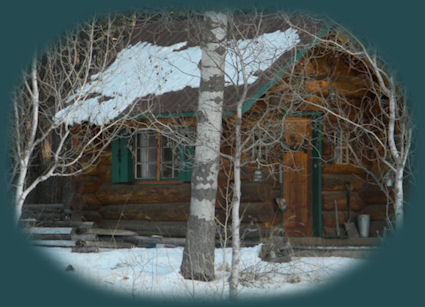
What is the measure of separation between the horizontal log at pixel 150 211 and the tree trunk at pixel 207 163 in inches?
151

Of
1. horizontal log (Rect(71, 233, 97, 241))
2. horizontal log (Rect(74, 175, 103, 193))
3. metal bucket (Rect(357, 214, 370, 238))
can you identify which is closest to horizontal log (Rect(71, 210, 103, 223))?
horizontal log (Rect(74, 175, 103, 193))

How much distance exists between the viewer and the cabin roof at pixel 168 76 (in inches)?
403

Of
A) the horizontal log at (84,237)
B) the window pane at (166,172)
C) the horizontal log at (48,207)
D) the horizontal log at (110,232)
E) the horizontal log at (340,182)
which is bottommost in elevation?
the horizontal log at (84,237)

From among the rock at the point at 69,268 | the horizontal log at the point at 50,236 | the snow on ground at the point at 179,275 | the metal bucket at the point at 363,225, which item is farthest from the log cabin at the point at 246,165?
the rock at the point at 69,268

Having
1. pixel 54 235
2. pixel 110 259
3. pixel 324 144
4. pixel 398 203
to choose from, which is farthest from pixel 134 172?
pixel 398 203

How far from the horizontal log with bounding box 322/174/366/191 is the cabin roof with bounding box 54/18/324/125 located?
10.2 feet

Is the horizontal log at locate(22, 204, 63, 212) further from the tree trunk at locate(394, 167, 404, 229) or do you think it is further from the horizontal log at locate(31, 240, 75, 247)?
the tree trunk at locate(394, 167, 404, 229)

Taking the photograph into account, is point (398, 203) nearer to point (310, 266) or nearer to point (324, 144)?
point (310, 266)

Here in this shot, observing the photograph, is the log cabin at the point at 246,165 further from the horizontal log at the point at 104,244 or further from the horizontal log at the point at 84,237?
the horizontal log at the point at 84,237

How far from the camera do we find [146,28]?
609 inches

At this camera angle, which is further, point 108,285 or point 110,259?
point 110,259

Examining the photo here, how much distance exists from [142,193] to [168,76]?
272 cm

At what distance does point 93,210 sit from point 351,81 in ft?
22.3

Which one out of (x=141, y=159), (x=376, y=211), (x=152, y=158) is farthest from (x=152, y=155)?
(x=376, y=211)
